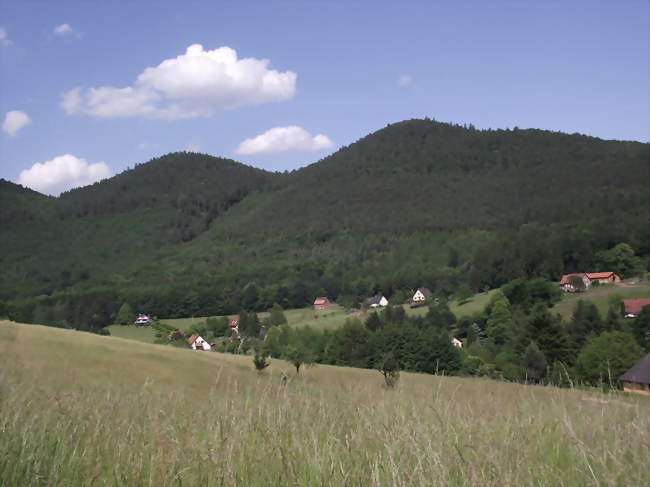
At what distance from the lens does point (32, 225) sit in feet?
620

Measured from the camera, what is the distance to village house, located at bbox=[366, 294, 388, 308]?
102806 mm

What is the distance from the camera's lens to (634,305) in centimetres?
5950

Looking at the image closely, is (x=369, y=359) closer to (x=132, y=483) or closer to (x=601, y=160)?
(x=132, y=483)

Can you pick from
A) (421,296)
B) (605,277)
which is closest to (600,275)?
(605,277)

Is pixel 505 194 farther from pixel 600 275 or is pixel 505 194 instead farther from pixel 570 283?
Result: pixel 570 283

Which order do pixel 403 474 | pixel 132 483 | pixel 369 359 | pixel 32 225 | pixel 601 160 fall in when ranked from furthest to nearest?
pixel 32 225
pixel 601 160
pixel 369 359
pixel 132 483
pixel 403 474

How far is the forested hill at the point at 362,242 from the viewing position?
9725cm

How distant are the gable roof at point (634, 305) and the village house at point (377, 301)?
46589 mm

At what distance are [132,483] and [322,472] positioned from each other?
0.91m

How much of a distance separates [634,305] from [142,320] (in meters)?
69.6

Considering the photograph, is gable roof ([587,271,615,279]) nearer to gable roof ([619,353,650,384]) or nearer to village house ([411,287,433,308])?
village house ([411,287,433,308])

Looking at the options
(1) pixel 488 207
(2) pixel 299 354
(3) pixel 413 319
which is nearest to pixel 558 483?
(2) pixel 299 354

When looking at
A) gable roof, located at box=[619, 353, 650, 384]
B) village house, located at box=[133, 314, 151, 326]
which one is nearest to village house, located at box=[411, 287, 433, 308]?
village house, located at box=[133, 314, 151, 326]

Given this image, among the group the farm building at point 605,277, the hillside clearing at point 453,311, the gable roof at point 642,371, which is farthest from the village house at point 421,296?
the gable roof at point 642,371
